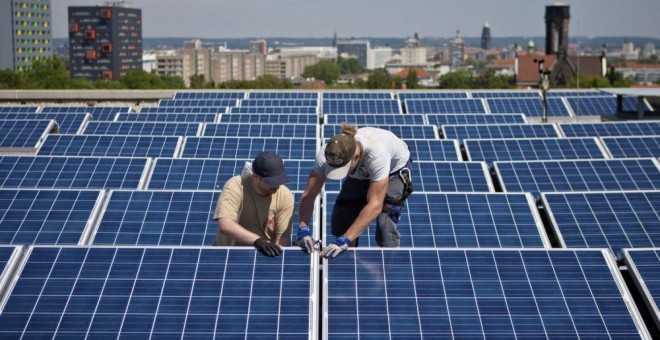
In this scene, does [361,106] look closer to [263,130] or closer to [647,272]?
[263,130]

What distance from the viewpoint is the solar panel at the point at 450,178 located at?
1455 cm

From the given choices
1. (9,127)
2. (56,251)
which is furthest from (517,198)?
(9,127)

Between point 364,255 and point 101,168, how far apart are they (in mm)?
8611

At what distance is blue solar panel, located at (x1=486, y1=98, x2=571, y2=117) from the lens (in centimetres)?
3434

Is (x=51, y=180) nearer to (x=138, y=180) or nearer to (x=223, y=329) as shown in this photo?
(x=138, y=180)

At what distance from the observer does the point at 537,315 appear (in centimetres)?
699

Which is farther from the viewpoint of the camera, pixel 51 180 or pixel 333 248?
pixel 51 180

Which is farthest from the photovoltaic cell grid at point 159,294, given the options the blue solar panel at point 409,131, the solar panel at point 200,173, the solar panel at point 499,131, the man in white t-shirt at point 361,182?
the solar panel at point 499,131

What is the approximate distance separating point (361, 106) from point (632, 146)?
14947 mm

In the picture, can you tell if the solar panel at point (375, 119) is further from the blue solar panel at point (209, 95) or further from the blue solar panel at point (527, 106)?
the blue solar panel at point (209, 95)

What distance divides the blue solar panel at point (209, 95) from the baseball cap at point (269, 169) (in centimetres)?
3013

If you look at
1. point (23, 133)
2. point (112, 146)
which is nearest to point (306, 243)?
point (112, 146)

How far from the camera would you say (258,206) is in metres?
8.18

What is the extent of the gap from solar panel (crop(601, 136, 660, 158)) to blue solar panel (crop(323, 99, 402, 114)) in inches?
532
